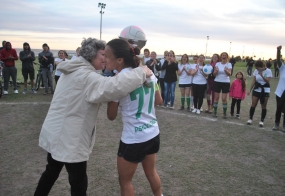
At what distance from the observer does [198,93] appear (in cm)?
868

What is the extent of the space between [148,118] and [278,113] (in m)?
5.58

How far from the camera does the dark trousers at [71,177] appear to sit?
8.33 feet

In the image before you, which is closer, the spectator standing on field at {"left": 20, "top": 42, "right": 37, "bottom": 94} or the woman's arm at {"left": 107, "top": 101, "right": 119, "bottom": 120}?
the woman's arm at {"left": 107, "top": 101, "right": 119, "bottom": 120}

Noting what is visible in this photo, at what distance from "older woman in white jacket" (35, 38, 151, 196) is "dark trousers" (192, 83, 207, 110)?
636 centimetres

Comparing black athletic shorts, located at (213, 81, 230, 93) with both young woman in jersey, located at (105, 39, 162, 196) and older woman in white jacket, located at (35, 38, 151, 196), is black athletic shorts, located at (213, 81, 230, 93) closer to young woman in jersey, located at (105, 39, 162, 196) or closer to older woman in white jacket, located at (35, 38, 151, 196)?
young woman in jersey, located at (105, 39, 162, 196)

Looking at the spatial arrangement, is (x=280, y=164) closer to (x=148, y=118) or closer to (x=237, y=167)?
(x=237, y=167)

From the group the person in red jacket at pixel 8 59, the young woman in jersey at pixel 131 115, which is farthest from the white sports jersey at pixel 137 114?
the person in red jacket at pixel 8 59

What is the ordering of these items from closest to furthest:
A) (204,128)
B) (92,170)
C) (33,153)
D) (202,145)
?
(92,170) → (33,153) → (202,145) → (204,128)

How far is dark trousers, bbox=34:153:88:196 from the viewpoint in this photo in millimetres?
2539

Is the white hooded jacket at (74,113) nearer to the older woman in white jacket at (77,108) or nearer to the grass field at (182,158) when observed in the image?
the older woman in white jacket at (77,108)

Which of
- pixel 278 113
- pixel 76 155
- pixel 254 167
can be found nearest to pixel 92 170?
pixel 76 155

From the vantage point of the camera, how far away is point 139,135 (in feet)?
→ 8.05

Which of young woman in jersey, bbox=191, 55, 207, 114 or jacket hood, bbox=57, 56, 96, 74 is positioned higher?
jacket hood, bbox=57, 56, 96, 74

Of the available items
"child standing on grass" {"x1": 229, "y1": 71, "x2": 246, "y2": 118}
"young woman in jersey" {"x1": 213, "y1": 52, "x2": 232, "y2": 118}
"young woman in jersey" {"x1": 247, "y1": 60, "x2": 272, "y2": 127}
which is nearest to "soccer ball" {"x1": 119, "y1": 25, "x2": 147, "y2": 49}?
"young woman in jersey" {"x1": 247, "y1": 60, "x2": 272, "y2": 127}
